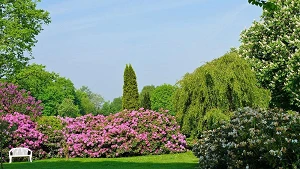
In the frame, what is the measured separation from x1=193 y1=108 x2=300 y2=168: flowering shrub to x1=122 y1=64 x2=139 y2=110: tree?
1820cm

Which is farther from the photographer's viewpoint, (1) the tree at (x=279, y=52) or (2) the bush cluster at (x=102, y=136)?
(1) the tree at (x=279, y=52)

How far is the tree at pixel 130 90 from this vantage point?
94.2ft

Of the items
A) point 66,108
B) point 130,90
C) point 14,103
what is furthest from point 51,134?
point 66,108

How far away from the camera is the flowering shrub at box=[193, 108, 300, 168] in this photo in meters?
7.45

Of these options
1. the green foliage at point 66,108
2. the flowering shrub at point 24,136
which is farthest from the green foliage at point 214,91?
the green foliage at point 66,108

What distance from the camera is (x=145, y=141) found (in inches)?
794

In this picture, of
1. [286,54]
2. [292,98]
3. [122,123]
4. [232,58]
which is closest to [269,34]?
[286,54]

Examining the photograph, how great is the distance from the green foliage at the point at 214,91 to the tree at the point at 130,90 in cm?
1164

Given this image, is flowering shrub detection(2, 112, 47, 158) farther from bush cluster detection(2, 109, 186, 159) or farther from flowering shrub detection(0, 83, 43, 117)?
flowering shrub detection(0, 83, 43, 117)

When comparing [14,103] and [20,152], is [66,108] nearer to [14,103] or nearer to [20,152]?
[14,103]

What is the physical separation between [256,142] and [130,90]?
20.9 metres

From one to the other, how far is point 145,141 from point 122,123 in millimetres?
1454

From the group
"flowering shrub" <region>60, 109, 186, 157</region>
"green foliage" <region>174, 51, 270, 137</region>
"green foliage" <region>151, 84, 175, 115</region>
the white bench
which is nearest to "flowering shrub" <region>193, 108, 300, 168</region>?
"green foliage" <region>174, 51, 270, 137</region>

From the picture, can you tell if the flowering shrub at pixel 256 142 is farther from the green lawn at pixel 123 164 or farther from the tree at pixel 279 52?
the tree at pixel 279 52
